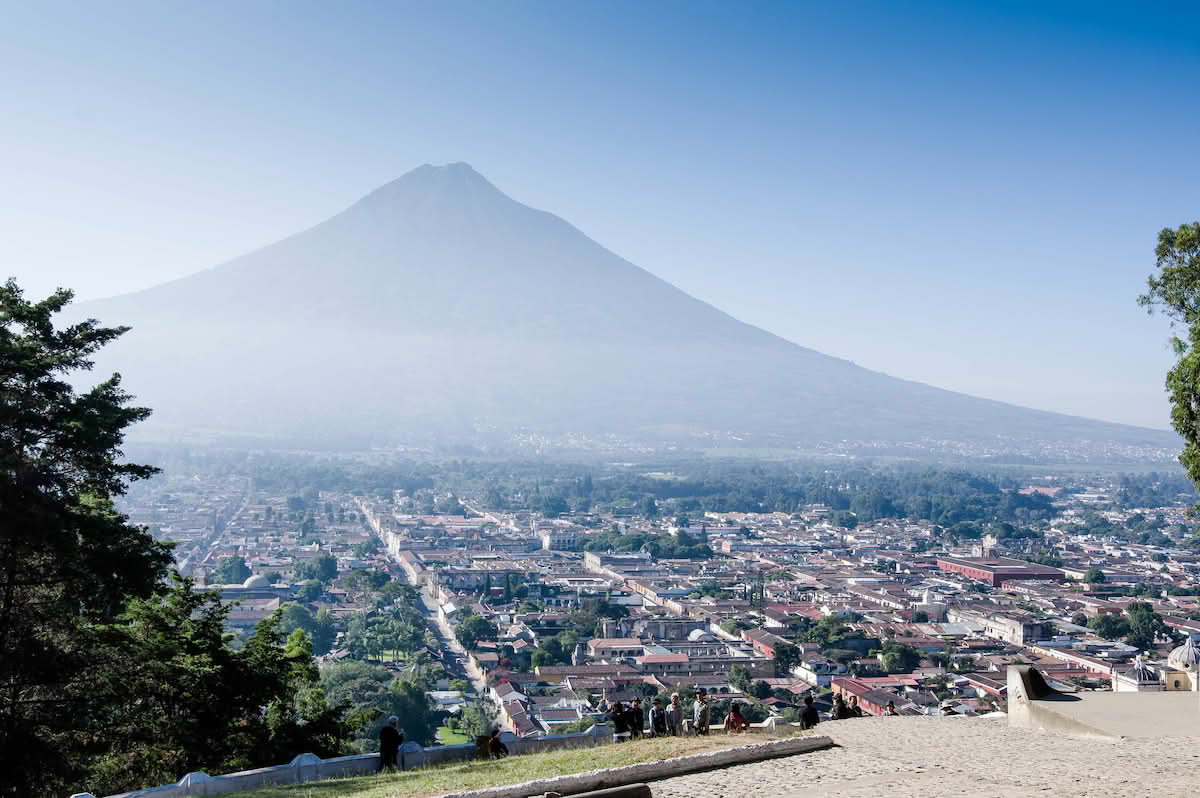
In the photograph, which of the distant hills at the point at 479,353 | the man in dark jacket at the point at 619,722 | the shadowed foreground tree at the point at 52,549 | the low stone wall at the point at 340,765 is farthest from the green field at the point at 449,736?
the distant hills at the point at 479,353

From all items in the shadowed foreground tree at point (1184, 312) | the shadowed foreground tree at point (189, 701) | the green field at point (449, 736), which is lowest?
the green field at point (449, 736)

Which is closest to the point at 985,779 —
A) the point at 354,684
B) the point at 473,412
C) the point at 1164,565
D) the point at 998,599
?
the point at 354,684

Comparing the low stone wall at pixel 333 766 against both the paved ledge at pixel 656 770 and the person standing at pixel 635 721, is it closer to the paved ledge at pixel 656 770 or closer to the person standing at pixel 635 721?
the person standing at pixel 635 721

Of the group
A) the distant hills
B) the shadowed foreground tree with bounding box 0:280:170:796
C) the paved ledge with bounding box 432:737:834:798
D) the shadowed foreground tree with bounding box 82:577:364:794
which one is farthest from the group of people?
the distant hills

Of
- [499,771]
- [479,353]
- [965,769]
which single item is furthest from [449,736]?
[479,353]

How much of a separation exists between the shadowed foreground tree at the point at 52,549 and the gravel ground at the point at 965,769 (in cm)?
545

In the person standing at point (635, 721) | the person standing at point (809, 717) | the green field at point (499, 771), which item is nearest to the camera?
the green field at point (499, 771)

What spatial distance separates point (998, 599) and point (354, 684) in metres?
26.1

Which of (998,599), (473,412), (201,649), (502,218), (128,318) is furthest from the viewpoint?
(502,218)

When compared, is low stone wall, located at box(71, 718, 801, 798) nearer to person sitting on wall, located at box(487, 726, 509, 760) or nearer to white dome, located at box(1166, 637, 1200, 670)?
person sitting on wall, located at box(487, 726, 509, 760)

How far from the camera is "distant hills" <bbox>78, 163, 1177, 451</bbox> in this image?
144250 millimetres

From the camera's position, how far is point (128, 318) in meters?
162

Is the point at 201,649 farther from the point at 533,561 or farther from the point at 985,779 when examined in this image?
the point at 533,561

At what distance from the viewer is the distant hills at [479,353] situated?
144 metres
